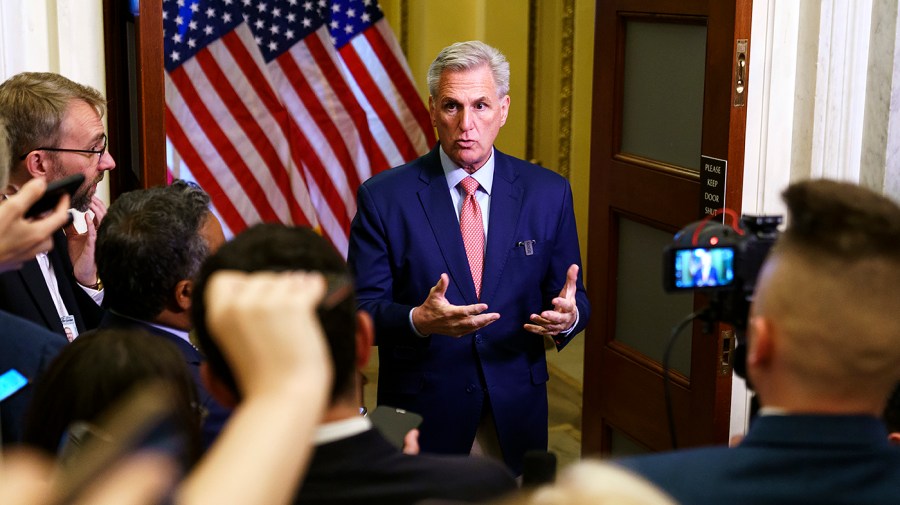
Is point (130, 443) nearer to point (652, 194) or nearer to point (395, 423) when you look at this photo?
point (395, 423)

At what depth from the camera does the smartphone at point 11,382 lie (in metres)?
2.00

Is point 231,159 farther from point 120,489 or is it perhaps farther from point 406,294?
point 120,489

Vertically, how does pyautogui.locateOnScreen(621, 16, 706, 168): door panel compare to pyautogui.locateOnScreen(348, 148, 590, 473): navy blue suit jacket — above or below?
above

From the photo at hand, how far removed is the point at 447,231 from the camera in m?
3.25

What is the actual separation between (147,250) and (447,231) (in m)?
1.09

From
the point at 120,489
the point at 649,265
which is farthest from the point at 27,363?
the point at 649,265

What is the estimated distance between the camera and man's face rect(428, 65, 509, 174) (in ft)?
10.7

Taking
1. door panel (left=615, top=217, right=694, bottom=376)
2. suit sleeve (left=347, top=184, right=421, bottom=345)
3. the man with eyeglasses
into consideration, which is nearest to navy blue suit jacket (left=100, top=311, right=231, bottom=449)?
the man with eyeglasses

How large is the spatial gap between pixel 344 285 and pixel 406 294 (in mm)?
1876

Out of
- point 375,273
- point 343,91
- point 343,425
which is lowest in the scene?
point 375,273

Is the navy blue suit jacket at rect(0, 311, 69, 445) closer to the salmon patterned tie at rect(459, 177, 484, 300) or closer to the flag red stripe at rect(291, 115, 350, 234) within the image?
the salmon patterned tie at rect(459, 177, 484, 300)

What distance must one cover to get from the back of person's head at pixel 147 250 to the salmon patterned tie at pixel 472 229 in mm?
1017

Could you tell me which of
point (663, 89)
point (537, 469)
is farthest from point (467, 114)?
point (537, 469)

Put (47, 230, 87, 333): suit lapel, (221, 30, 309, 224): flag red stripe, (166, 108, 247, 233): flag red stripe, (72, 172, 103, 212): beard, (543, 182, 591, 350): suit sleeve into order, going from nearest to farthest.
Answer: (47, 230, 87, 333): suit lapel → (72, 172, 103, 212): beard → (543, 182, 591, 350): suit sleeve → (166, 108, 247, 233): flag red stripe → (221, 30, 309, 224): flag red stripe
